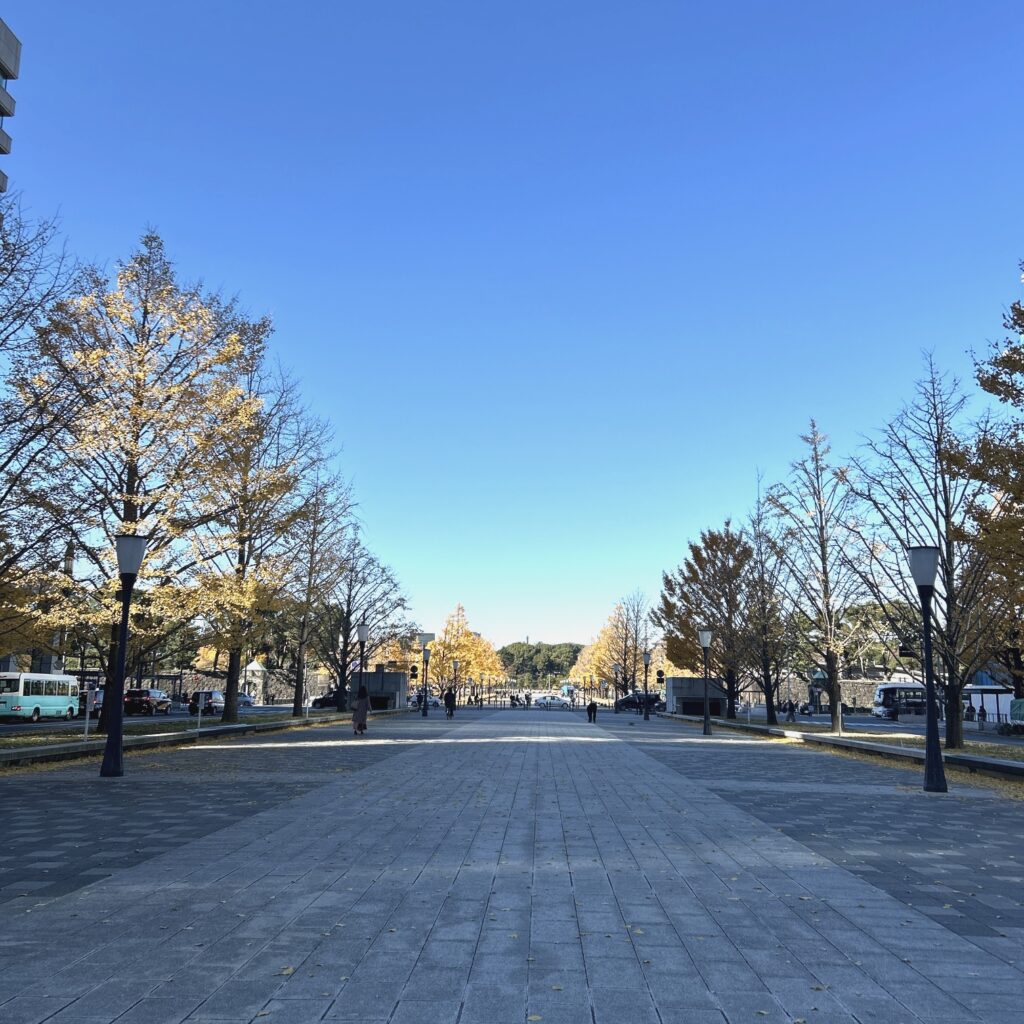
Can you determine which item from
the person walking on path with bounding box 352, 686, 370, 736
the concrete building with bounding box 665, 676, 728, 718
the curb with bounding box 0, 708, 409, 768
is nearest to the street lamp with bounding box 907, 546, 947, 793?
the curb with bounding box 0, 708, 409, 768

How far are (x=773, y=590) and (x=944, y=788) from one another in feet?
79.9

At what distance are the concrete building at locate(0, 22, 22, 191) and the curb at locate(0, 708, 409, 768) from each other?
31.6 meters

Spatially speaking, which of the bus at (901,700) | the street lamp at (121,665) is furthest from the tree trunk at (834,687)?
the bus at (901,700)

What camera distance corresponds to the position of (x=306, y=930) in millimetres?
5828

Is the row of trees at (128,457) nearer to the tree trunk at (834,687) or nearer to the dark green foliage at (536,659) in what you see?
the tree trunk at (834,687)

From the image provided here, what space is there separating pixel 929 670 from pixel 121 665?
47.3 feet

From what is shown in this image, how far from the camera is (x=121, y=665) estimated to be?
15461mm

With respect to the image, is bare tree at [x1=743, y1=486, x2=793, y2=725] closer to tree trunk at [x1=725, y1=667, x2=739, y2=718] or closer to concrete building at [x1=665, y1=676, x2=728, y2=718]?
tree trunk at [x1=725, y1=667, x2=739, y2=718]

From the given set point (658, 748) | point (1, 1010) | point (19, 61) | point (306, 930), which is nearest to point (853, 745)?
point (658, 748)

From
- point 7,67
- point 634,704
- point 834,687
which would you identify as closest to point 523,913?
point 834,687

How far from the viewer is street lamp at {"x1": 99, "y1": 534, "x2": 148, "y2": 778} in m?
14.6

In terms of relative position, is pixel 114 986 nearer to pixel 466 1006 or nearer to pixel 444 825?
pixel 466 1006

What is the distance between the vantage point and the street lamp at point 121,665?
1464cm

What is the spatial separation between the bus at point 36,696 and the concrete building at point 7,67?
26287 mm
